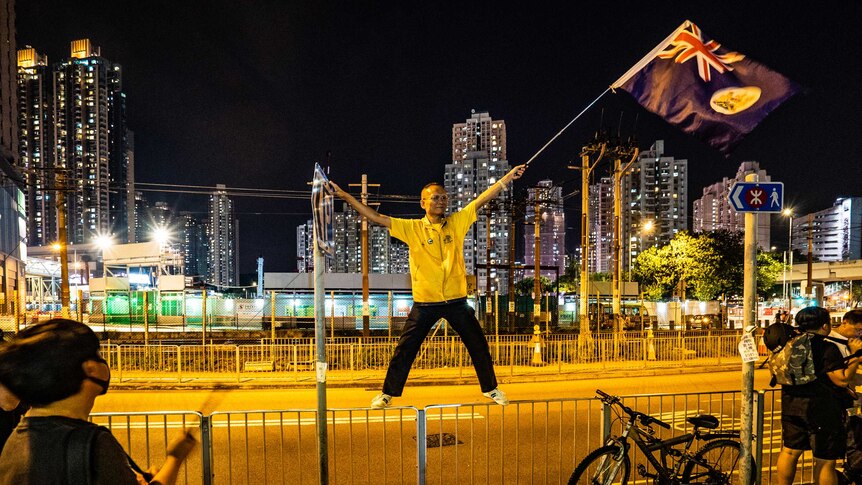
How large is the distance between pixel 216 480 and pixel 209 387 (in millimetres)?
7185

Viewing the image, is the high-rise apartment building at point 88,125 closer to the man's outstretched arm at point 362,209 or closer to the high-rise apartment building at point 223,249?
the high-rise apartment building at point 223,249

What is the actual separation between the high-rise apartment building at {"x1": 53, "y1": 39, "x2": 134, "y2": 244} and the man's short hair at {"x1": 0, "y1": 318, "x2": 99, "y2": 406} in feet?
368

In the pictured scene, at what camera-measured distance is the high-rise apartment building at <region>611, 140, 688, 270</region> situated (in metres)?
99.9

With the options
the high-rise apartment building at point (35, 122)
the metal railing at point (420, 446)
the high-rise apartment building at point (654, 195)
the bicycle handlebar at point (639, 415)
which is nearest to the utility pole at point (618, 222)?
the metal railing at point (420, 446)

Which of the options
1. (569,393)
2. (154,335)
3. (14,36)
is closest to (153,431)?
(569,393)

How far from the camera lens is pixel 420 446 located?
13.9ft

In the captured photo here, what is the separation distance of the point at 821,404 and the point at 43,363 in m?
Result: 5.40

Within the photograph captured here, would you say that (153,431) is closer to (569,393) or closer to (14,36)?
(569,393)

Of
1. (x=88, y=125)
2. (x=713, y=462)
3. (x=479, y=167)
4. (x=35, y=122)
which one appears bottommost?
(x=713, y=462)

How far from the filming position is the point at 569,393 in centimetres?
1176

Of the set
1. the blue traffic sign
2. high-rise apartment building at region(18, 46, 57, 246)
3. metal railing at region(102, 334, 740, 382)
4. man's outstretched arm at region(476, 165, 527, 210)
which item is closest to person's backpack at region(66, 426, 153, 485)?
man's outstretched arm at region(476, 165, 527, 210)

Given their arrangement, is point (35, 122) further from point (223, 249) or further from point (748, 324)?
point (748, 324)

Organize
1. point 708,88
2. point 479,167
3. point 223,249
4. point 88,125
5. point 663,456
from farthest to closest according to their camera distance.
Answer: point 223,249
point 88,125
point 479,167
point 663,456
point 708,88

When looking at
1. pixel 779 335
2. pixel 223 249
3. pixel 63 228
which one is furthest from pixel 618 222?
pixel 223 249
